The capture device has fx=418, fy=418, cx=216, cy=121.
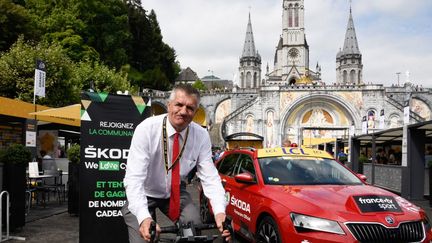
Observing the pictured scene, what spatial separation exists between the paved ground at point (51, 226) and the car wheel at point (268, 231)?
3.33 meters

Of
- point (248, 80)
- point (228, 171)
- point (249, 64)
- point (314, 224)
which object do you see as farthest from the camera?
point (248, 80)

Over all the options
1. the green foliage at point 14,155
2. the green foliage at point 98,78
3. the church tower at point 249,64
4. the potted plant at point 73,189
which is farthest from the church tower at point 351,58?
the green foliage at point 14,155

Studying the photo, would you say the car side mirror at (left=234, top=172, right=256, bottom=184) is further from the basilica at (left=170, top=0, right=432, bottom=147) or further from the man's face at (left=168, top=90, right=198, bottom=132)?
the basilica at (left=170, top=0, right=432, bottom=147)

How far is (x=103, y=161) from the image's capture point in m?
6.07

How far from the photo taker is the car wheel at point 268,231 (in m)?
A: 5.27

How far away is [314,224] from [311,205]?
250 mm

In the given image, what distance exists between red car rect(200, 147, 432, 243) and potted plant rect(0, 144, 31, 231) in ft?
12.0

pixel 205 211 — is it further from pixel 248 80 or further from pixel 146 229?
pixel 248 80

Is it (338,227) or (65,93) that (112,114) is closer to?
(338,227)

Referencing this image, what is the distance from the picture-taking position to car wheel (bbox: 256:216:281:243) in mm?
5270

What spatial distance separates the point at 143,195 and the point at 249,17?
88.8 meters

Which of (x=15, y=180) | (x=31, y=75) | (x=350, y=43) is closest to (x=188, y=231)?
(x=15, y=180)

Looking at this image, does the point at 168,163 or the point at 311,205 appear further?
the point at 311,205

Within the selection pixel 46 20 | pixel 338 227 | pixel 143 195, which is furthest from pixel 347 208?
pixel 46 20
